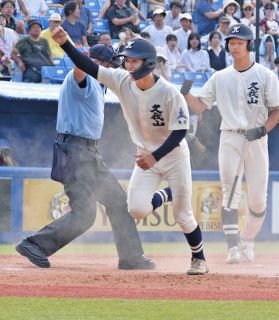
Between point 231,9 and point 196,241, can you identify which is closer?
point 196,241

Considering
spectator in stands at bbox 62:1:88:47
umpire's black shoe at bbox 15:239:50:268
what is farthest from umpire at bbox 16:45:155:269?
spectator in stands at bbox 62:1:88:47

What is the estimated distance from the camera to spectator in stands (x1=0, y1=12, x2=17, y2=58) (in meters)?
14.8

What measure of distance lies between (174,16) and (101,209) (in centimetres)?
602

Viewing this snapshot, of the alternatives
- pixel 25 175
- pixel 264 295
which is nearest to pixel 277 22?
pixel 25 175

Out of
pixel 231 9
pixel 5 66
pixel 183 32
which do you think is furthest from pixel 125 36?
pixel 231 9

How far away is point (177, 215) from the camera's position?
328 inches

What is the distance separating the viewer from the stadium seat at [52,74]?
14906 mm

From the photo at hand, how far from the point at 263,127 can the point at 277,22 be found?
9628mm

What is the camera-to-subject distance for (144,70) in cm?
798

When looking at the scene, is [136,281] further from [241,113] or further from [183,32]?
[183,32]

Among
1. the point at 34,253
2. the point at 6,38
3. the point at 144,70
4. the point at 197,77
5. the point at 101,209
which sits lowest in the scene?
the point at 101,209

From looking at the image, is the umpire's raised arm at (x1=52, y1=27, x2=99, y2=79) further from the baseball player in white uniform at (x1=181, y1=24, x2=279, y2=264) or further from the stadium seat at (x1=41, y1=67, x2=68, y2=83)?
the stadium seat at (x1=41, y1=67, x2=68, y2=83)

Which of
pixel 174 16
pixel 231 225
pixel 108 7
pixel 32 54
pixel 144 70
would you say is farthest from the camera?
pixel 174 16

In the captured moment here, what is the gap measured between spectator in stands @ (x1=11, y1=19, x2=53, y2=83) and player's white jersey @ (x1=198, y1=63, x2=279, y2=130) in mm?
5436
